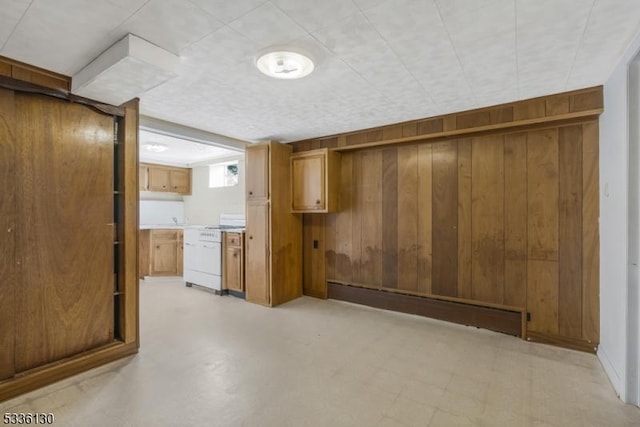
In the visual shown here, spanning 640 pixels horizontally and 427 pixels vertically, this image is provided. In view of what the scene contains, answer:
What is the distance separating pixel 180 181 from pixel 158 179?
0.46 m

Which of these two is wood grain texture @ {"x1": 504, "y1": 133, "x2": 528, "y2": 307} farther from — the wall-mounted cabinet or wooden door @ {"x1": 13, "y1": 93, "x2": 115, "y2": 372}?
the wall-mounted cabinet

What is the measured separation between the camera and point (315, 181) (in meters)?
4.05

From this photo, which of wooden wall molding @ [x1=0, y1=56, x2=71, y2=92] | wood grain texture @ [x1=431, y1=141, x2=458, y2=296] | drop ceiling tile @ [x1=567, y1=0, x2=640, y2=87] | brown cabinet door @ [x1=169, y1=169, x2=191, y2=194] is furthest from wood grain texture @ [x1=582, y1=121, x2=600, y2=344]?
brown cabinet door @ [x1=169, y1=169, x2=191, y2=194]

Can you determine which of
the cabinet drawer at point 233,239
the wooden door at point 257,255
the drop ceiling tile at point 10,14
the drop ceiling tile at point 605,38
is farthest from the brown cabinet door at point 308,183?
the drop ceiling tile at point 10,14

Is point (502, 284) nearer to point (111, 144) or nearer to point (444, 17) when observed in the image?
point (444, 17)

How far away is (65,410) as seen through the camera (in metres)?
1.89

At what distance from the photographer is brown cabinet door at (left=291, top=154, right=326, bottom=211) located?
400 centimetres

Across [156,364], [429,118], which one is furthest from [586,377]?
[156,364]

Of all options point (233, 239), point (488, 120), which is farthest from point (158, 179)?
point (488, 120)

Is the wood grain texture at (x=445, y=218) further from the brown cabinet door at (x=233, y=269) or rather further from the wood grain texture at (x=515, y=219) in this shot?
the brown cabinet door at (x=233, y=269)

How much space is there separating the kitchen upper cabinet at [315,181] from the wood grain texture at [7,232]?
2785 millimetres

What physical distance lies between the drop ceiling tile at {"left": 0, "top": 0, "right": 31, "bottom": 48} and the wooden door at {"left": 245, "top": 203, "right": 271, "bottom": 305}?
275 cm

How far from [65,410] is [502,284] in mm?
3706

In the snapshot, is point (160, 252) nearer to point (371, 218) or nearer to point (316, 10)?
point (371, 218)
